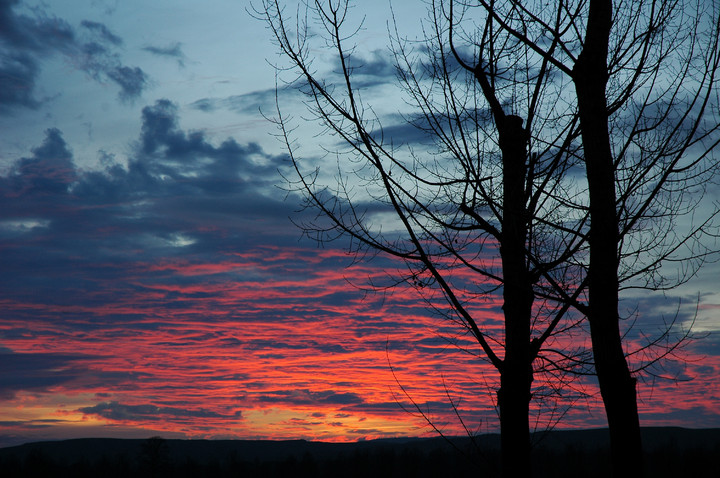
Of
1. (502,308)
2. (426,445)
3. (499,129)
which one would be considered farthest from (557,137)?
(426,445)

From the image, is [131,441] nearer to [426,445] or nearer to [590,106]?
[426,445]

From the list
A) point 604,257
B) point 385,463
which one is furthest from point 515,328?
point 385,463

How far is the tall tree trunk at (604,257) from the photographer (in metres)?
3.79

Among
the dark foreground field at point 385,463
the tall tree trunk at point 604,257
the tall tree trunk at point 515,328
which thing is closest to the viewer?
the tall tree trunk at point 604,257

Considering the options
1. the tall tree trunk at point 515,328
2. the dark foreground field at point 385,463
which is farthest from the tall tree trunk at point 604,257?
the dark foreground field at point 385,463

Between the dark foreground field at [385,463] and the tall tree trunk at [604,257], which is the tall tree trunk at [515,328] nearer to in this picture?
the tall tree trunk at [604,257]

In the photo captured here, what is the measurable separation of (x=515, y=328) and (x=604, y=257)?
103 centimetres

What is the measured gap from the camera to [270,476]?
94.4 metres

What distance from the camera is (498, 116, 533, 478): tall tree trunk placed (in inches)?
182

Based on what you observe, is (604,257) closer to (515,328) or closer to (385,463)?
(515,328)

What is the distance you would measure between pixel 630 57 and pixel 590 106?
3.44ft

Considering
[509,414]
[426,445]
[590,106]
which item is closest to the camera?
[590,106]

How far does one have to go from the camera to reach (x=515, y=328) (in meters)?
4.77

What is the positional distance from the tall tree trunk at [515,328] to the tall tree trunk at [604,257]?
22.8 inches
